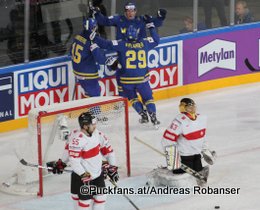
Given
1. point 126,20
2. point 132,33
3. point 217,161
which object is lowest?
point 217,161

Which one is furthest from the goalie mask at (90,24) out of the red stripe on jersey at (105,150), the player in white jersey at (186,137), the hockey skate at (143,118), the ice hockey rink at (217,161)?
the red stripe on jersey at (105,150)

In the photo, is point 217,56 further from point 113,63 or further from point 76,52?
point 76,52

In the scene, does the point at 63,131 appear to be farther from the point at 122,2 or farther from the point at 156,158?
the point at 122,2

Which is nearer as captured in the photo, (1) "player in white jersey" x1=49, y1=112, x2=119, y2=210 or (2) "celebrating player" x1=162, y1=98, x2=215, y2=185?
(1) "player in white jersey" x1=49, y1=112, x2=119, y2=210

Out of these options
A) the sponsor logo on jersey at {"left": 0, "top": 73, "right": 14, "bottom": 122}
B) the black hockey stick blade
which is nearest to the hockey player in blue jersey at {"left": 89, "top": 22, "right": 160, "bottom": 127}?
the sponsor logo on jersey at {"left": 0, "top": 73, "right": 14, "bottom": 122}

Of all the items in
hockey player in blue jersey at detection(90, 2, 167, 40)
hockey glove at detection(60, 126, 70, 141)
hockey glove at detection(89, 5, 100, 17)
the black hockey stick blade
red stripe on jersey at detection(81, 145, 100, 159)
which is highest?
hockey glove at detection(89, 5, 100, 17)

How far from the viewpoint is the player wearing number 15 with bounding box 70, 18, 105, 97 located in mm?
11906

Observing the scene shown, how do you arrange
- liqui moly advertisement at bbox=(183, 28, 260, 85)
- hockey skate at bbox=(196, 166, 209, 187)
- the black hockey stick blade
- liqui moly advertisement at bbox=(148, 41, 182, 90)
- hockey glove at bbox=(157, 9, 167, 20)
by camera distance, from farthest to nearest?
liqui moly advertisement at bbox=(183, 28, 260, 85) < liqui moly advertisement at bbox=(148, 41, 182, 90) < hockey glove at bbox=(157, 9, 167, 20) < hockey skate at bbox=(196, 166, 209, 187) < the black hockey stick blade

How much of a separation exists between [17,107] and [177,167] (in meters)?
3.04

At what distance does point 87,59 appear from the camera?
12133mm

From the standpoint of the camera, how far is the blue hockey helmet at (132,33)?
1206cm

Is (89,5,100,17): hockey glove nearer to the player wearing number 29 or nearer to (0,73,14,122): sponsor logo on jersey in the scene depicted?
(0,73,14,122): sponsor logo on jersey

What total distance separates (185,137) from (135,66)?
2.71 metres

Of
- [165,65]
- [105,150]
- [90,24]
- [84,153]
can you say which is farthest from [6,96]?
[84,153]
